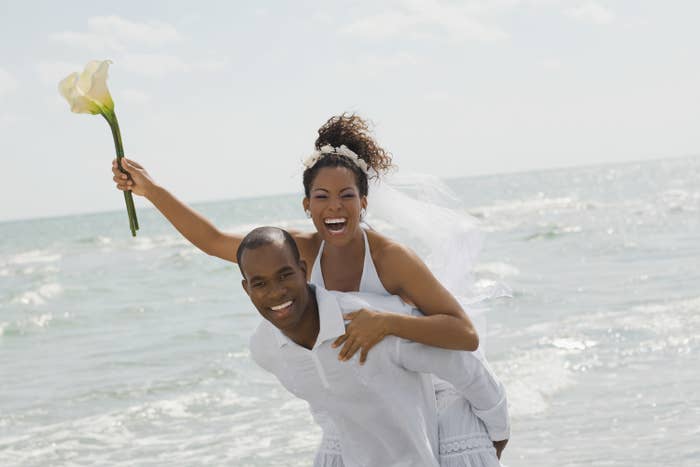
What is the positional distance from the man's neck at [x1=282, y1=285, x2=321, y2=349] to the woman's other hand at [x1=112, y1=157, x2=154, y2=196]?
947 mm

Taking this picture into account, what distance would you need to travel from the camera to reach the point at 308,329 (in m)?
2.79

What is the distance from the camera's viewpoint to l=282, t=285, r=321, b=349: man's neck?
2.77 metres

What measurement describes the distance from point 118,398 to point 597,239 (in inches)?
647

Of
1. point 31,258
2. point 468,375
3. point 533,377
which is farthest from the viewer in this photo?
point 31,258

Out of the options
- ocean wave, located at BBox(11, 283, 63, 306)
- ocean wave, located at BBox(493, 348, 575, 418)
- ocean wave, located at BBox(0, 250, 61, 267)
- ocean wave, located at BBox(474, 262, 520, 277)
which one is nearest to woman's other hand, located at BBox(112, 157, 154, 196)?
ocean wave, located at BBox(493, 348, 575, 418)

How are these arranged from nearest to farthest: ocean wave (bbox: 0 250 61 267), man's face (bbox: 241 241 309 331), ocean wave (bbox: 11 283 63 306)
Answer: man's face (bbox: 241 241 309 331) → ocean wave (bbox: 11 283 63 306) → ocean wave (bbox: 0 250 61 267)

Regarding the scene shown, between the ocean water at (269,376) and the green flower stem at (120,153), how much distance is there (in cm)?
404

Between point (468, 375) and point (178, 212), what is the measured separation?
1194mm

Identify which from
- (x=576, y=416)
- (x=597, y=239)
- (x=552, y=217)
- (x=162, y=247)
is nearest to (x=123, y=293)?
(x=597, y=239)

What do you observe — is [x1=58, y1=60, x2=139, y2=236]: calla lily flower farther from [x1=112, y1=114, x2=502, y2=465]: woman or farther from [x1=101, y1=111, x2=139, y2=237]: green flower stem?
[x1=112, y1=114, x2=502, y2=465]: woman

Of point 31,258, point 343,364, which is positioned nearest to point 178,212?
point 343,364

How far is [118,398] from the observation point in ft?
31.9

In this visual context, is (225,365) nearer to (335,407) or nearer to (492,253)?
(335,407)

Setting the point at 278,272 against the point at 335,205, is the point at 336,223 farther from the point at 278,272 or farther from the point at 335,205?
the point at 278,272
